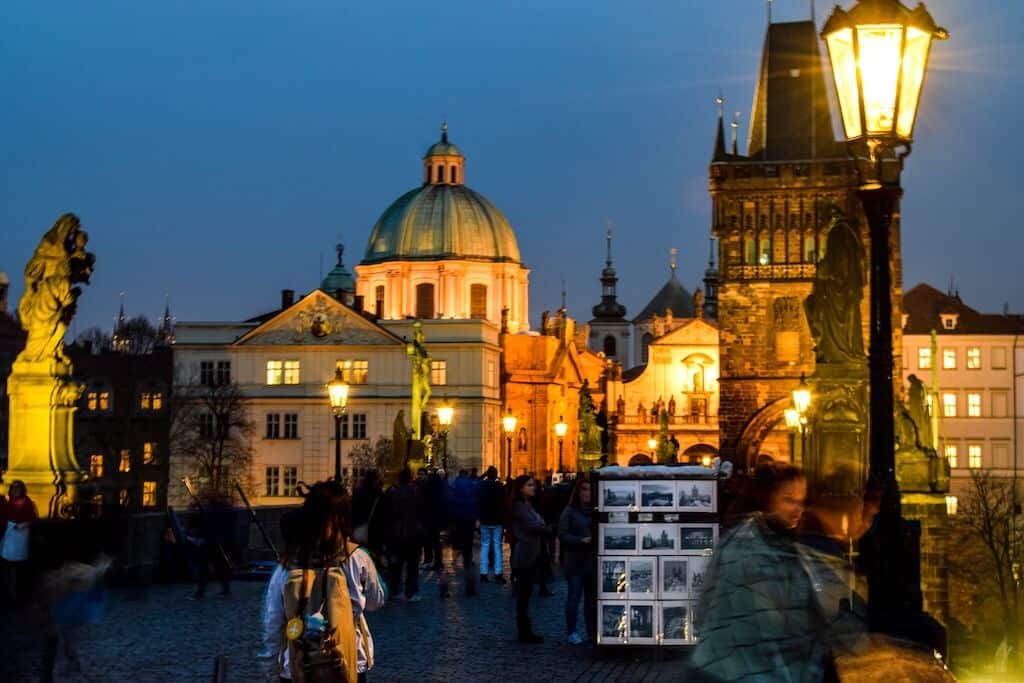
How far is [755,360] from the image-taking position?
6906 centimetres

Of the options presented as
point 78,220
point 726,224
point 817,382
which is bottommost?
point 817,382

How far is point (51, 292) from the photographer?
1936 centimetres

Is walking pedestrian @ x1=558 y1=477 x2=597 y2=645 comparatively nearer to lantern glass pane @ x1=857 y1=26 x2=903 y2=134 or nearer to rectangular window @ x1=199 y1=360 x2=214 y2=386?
lantern glass pane @ x1=857 y1=26 x2=903 y2=134

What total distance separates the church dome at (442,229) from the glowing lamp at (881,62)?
8977 centimetres

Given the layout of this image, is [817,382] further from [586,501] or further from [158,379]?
[158,379]

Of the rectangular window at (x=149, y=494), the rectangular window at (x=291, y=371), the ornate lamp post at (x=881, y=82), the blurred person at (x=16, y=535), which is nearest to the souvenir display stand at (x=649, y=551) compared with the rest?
the blurred person at (x=16, y=535)

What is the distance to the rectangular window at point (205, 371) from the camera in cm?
8206

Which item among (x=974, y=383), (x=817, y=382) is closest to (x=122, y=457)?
(x=974, y=383)

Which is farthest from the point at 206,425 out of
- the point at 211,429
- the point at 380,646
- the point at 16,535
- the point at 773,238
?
the point at 380,646

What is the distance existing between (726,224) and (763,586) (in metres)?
66.1

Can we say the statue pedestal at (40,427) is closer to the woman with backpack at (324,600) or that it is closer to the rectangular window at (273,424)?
the woman with backpack at (324,600)

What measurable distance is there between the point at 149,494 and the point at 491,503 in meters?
60.7

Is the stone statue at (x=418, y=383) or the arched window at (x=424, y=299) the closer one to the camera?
the stone statue at (x=418, y=383)

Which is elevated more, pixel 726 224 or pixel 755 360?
pixel 726 224
